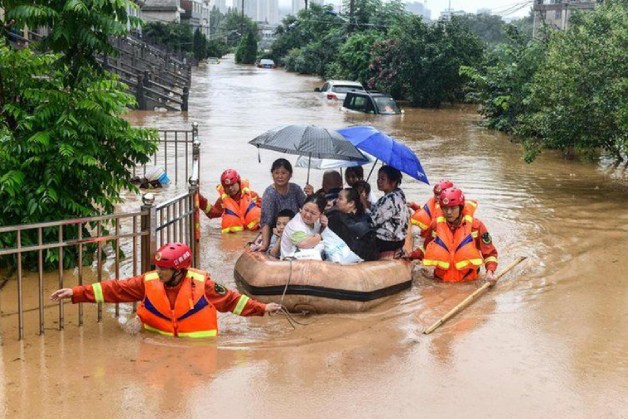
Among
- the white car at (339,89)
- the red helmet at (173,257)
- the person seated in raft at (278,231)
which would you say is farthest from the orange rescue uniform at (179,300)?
the white car at (339,89)

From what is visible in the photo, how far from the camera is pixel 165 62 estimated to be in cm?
4656

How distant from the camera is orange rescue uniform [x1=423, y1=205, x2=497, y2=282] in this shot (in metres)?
9.21

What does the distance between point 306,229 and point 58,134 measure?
9.02 feet

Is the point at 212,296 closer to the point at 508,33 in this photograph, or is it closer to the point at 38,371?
the point at 38,371

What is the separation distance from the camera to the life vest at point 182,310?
6.77m

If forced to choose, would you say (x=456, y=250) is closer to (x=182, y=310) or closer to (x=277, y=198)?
(x=277, y=198)

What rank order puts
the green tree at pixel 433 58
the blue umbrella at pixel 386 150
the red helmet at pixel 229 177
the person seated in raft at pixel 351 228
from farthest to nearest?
the green tree at pixel 433 58
the red helmet at pixel 229 177
the blue umbrella at pixel 386 150
the person seated in raft at pixel 351 228

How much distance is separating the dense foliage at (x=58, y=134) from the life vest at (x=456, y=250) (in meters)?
3.32

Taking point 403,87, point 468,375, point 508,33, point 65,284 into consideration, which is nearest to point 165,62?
point 403,87

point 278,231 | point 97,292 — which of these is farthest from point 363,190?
point 97,292

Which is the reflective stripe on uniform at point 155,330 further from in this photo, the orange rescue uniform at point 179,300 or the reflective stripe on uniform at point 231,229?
the reflective stripe on uniform at point 231,229

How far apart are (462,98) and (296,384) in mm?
35136

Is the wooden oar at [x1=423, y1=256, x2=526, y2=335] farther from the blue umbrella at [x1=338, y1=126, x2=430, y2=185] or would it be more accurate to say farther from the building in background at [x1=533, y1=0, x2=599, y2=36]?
the building in background at [x1=533, y1=0, x2=599, y2=36]

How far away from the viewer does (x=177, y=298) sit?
6777mm
